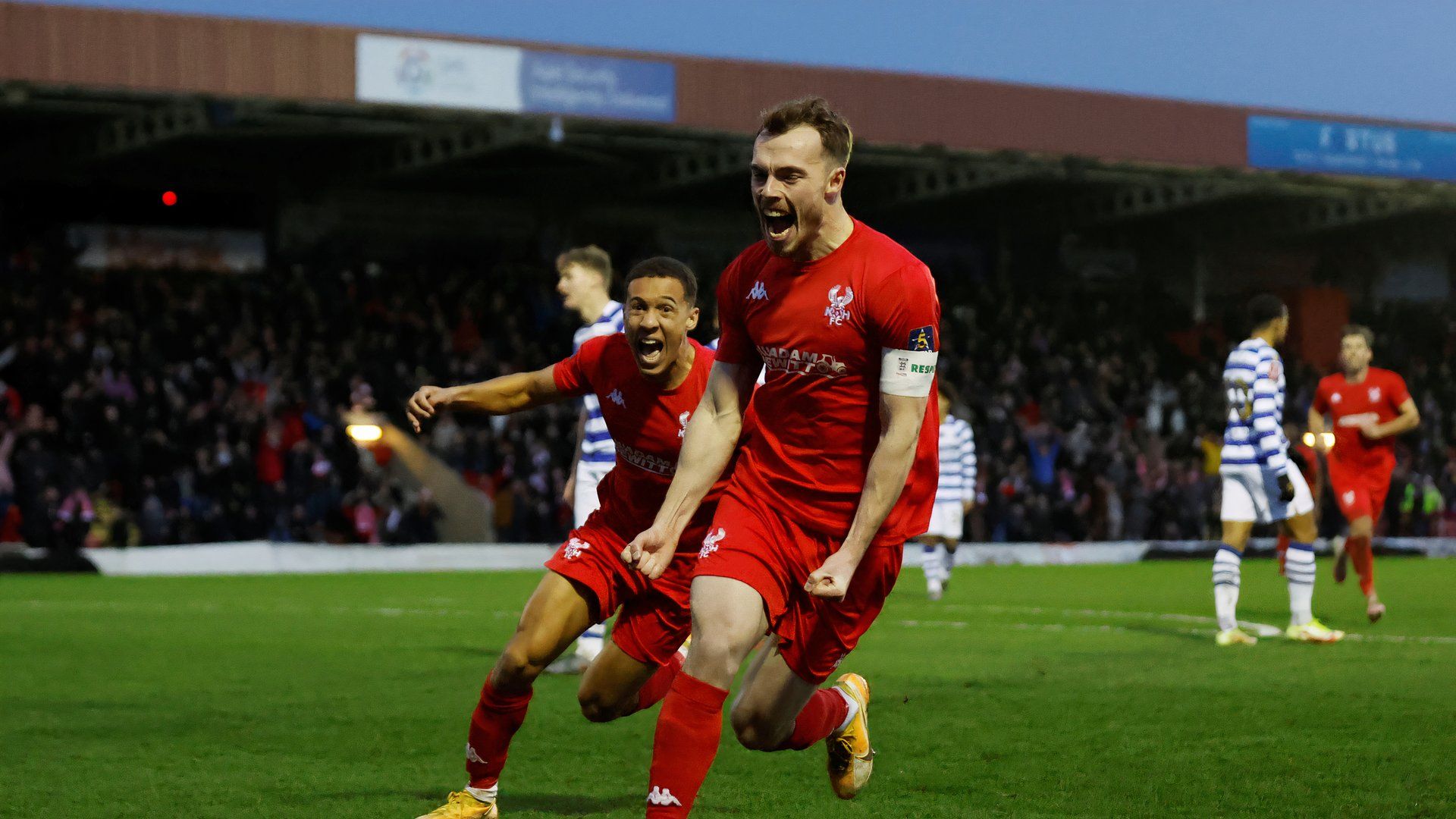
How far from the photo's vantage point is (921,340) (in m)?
5.21

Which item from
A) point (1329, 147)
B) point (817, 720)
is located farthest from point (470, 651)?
point (1329, 147)

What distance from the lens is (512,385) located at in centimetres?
652

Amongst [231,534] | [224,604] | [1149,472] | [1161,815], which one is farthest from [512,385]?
[1149,472]

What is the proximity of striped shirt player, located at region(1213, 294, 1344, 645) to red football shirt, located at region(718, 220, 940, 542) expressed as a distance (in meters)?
6.82

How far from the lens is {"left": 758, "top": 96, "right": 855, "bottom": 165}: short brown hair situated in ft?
17.3

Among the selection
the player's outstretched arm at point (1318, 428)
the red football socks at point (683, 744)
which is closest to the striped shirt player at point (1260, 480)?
the player's outstretched arm at point (1318, 428)

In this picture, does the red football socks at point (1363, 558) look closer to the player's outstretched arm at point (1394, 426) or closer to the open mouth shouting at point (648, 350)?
the player's outstretched arm at point (1394, 426)

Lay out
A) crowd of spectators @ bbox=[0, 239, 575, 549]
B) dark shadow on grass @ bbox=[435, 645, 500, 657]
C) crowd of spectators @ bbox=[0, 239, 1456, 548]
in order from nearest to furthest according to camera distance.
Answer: dark shadow on grass @ bbox=[435, 645, 500, 657] → crowd of spectators @ bbox=[0, 239, 575, 549] → crowd of spectators @ bbox=[0, 239, 1456, 548]

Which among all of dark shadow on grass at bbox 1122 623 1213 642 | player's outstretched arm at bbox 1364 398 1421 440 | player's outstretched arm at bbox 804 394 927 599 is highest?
player's outstretched arm at bbox 1364 398 1421 440

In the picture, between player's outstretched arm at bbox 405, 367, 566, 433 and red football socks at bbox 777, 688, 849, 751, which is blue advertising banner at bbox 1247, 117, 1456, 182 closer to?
player's outstretched arm at bbox 405, 367, 566, 433

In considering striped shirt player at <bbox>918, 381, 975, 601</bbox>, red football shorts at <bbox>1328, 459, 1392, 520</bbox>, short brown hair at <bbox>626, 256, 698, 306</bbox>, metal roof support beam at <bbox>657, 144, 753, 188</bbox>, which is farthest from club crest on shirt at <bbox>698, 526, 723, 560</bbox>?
metal roof support beam at <bbox>657, 144, 753, 188</bbox>

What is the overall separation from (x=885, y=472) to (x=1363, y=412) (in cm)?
1001

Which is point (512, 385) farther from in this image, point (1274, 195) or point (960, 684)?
point (1274, 195)

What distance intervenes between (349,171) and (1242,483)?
2209cm
